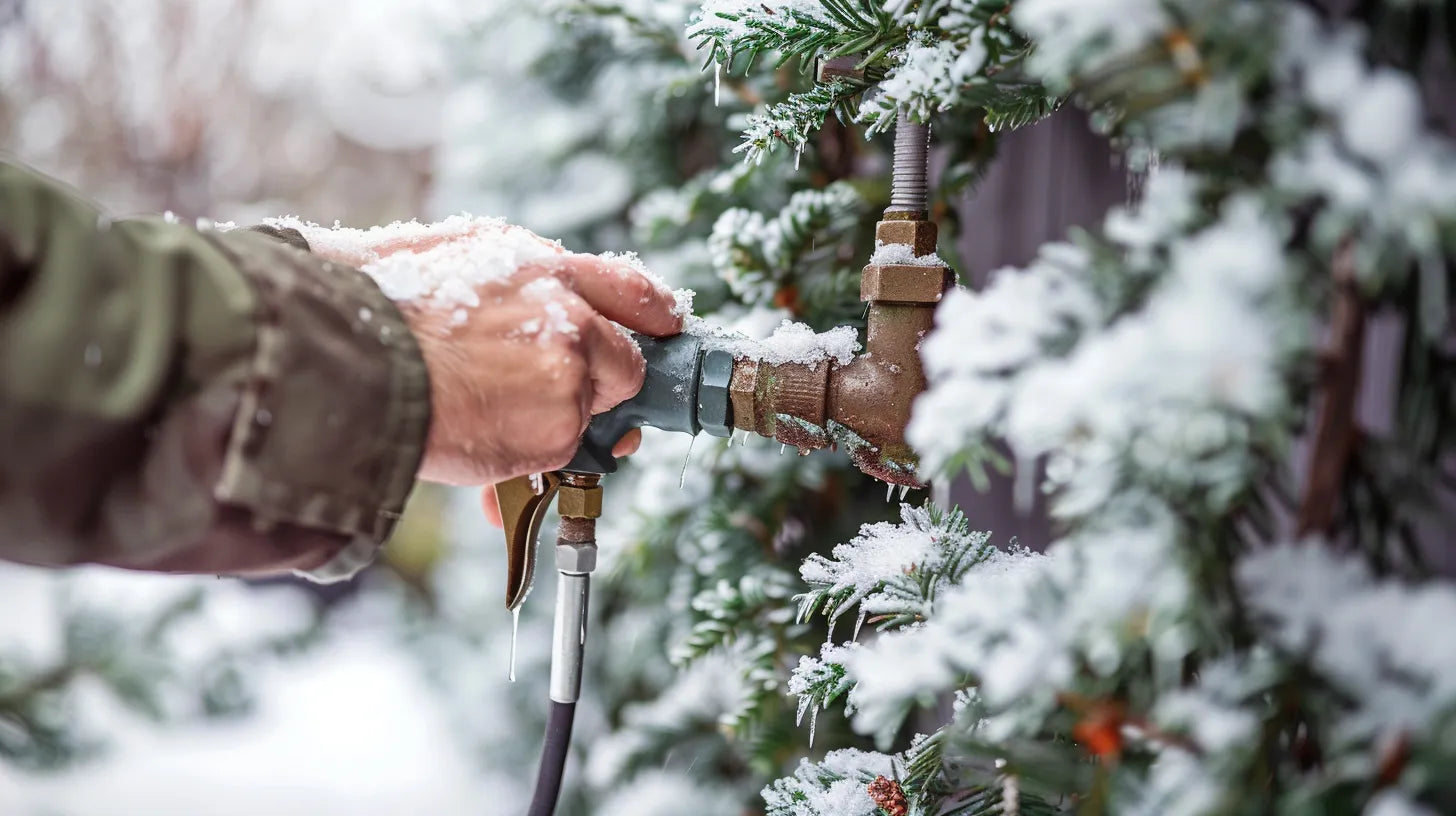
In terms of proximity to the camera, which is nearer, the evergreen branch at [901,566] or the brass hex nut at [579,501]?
the evergreen branch at [901,566]

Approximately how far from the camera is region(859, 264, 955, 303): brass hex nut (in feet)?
1.75

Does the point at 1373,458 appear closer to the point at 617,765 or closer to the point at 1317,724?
the point at 1317,724

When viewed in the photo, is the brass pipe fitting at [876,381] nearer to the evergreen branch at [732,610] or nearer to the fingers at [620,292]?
the fingers at [620,292]

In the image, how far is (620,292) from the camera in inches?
21.4

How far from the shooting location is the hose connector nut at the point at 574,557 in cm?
63

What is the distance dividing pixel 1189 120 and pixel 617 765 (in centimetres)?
90

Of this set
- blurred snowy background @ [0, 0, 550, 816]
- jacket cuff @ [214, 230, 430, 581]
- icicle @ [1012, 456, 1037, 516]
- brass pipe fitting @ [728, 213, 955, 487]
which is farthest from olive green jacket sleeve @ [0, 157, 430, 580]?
blurred snowy background @ [0, 0, 550, 816]

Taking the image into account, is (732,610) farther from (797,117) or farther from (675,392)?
(797,117)

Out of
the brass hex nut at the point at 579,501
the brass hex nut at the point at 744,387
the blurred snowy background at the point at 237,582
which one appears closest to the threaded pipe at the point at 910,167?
the brass hex nut at the point at 744,387

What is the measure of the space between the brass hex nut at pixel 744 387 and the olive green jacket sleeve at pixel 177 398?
197 millimetres

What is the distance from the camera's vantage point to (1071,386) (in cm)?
28

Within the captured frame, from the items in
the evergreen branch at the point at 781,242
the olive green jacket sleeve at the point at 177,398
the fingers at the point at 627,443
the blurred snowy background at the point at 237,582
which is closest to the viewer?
the olive green jacket sleeve at the point at 177,398

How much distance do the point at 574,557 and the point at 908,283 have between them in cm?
29

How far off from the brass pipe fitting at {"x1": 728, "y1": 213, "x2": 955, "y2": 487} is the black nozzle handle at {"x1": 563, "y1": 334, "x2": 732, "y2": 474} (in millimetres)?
12
